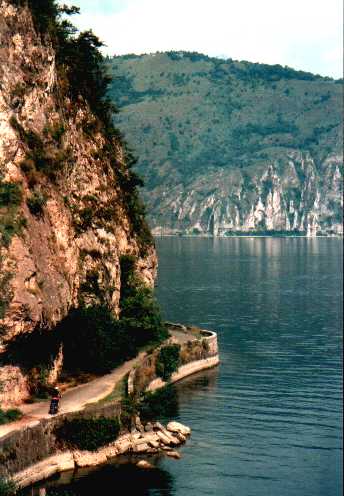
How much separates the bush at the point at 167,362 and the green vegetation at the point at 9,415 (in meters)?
28.8

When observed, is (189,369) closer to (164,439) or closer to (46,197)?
(164,439)

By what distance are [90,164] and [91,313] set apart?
1671cm

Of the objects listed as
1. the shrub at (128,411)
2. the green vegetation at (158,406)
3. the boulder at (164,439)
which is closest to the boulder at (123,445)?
the shrub at (128,411)

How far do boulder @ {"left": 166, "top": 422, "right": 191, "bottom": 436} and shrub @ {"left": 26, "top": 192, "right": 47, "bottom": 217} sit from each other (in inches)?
852

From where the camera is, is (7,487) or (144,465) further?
(144,465)

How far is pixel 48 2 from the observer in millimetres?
75875

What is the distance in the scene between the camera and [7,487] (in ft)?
166

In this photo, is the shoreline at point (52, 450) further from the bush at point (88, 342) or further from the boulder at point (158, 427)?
the bush at point (88, 342)

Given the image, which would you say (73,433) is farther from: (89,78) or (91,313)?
(89,78)

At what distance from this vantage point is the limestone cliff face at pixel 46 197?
6194cm

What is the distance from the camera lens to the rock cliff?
61.9 meters

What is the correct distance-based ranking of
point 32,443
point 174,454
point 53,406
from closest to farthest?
point 32,443 → point 53,406 → point 174,454

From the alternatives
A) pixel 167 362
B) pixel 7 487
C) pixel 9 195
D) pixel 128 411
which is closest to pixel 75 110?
pixel 9 195

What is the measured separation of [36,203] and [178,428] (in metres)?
23.0
